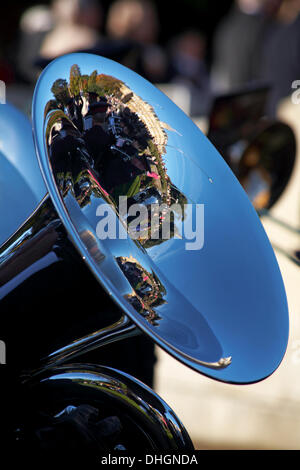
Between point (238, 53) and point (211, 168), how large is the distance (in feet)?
9.58

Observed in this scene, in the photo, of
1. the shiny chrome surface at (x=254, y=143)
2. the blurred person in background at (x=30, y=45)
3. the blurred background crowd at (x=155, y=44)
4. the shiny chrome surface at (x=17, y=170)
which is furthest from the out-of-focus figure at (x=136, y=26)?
the shiny chrome surface at (x=17, y=170)

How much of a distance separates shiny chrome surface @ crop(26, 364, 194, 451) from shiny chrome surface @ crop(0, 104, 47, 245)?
0.46 m

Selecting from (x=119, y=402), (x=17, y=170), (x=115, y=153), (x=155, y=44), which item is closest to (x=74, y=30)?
(x=155, y=44)

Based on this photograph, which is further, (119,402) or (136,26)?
(136,26)

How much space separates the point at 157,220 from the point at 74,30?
222 centimetres

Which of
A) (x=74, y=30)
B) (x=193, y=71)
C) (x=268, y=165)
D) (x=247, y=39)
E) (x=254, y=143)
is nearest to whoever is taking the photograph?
(x=254, y=143)

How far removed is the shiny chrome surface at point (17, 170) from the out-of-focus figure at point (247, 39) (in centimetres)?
247

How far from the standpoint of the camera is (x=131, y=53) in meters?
2.40

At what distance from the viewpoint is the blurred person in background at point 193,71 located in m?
4.16

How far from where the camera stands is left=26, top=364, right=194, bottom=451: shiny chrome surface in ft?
2.97

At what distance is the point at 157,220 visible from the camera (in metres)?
1.00

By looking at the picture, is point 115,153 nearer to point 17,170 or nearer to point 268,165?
point 17,170

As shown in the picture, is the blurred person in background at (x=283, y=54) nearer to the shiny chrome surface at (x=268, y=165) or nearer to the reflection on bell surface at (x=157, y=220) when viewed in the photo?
the shiny chrome surface at (x=268, y=165)
